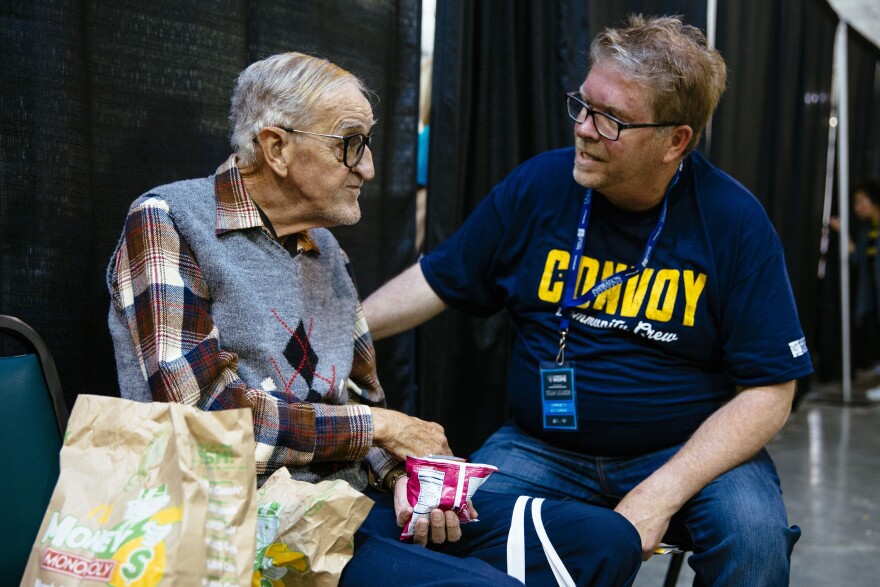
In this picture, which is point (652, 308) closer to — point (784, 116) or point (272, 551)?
point (272, 551)

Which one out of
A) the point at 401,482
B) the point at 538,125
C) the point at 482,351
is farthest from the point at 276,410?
the point at 538,125

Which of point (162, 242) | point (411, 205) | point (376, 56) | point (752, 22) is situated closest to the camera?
point (162, 242)

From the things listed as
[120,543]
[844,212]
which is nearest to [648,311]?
[120,543]

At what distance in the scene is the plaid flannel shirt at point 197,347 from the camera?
142cm

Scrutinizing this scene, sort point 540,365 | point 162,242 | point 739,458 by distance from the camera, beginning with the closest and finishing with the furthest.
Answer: point 162,242, point 739,458, point 540,365

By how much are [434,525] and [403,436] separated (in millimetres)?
191

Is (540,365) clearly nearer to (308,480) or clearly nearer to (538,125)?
(308,480)

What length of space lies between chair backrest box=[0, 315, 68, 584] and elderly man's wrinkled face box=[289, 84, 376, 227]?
551 millimetres

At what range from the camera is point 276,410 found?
1509 millimetres

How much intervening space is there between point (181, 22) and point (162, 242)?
668 millimetres

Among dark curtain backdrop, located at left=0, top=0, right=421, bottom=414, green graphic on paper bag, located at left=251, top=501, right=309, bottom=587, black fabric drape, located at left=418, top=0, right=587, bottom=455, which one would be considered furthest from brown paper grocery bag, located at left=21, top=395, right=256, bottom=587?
black fabric drape, located at left=418, top=0, right=587, bottom=455

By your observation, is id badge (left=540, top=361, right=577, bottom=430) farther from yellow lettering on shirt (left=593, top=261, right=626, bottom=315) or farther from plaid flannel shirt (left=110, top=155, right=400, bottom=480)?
plaid flannel shirt (left=110, top=155, right=400, bottom=480)

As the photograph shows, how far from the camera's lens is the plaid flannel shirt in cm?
142

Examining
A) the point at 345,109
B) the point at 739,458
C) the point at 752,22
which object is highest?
the point at 752,22
